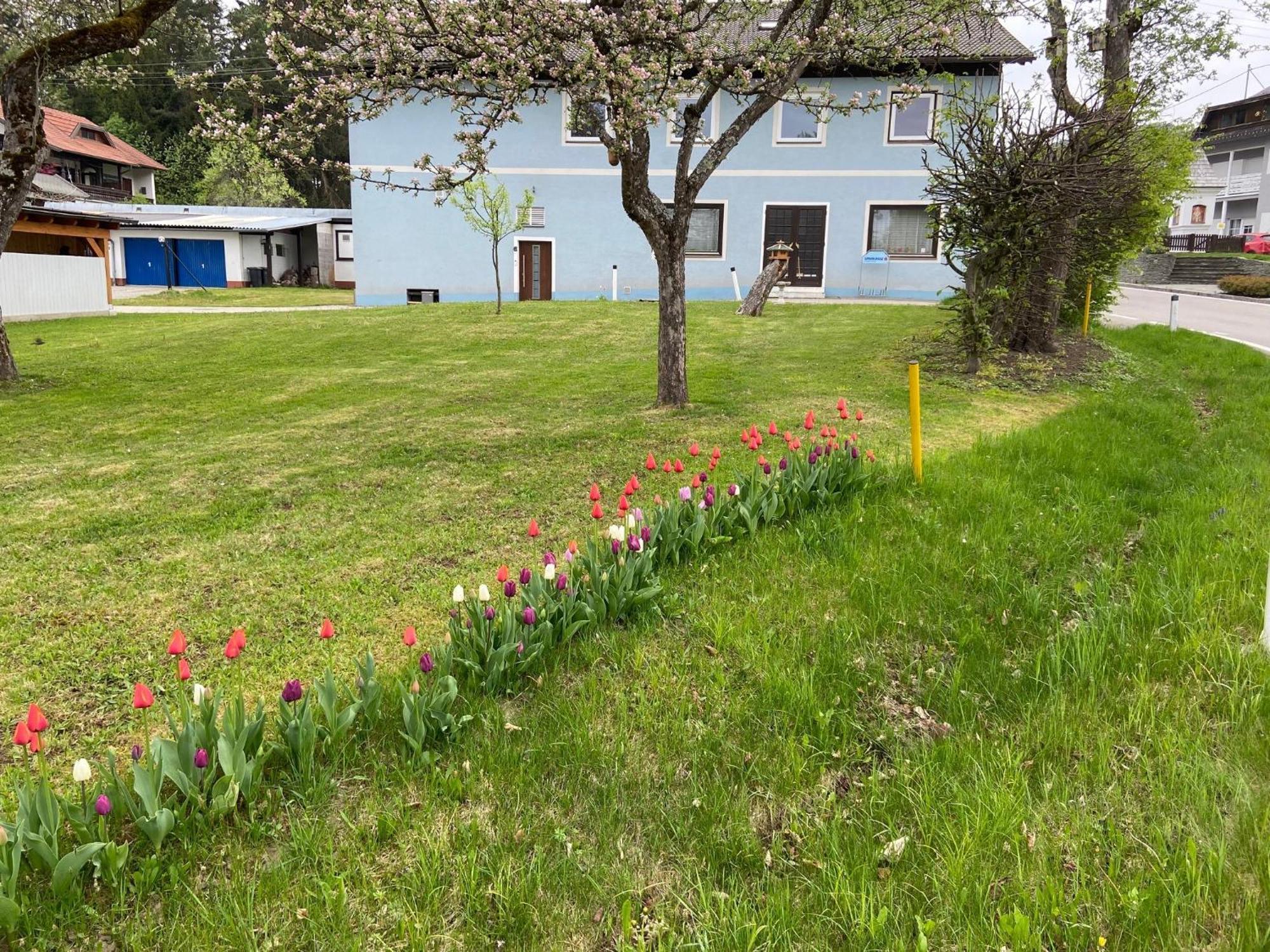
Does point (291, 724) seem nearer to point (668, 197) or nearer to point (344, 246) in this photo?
point (668, 197)

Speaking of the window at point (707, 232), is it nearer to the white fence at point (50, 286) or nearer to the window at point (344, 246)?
the white fence at point (50, 286)

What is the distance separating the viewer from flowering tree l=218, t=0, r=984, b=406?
654 cm

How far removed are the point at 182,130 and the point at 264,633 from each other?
64.0m

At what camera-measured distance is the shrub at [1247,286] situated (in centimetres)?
2831

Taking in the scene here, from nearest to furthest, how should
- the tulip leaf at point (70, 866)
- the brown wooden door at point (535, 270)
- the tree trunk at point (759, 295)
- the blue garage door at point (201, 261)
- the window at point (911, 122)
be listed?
the tulip leaf at point (70, 866) < the tree trunk at point (759, 295) < the window at point (911, 122) < the brown wooden door at point (535, 270) < the blue garage door at point (201, 261)

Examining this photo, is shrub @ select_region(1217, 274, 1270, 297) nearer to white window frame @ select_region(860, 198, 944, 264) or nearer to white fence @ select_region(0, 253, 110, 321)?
white window frame @ select_region(860, 198, 944, 264)

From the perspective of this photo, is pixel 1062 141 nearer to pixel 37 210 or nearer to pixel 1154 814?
pixel 1154 814

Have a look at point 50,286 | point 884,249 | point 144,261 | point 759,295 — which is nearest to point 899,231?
point 884,249

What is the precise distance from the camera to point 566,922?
214 centimetres

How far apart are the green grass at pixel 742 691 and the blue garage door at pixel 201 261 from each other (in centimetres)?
3550

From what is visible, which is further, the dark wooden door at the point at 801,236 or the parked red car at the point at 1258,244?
the parked red car at the point at 1258,244

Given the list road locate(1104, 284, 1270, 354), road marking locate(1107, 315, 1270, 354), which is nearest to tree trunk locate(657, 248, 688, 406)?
road marking locate(1107, 315, 1270, 354)

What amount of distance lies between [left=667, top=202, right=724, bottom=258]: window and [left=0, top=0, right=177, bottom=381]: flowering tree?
17.8 meters

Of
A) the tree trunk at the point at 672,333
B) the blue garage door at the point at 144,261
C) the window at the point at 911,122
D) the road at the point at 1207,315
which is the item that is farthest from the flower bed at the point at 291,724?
the blue garage door at the point at 144,261
